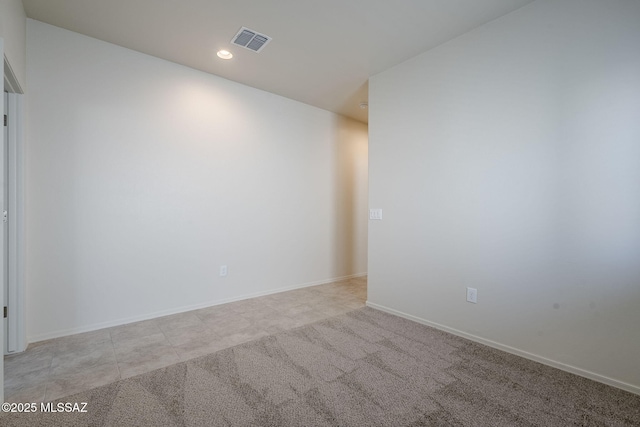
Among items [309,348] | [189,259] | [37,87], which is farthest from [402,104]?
[37,87]

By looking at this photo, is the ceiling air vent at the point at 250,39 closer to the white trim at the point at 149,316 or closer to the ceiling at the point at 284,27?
the ceiling at the point at 284,27

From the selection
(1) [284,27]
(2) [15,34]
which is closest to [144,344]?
(2) [15,34]

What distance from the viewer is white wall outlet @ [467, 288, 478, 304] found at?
8.02ft

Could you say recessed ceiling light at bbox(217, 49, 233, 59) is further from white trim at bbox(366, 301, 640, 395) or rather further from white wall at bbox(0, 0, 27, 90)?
white trim at bbox(366, 301, 640, 395)

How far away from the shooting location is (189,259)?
Answer: 3172mm

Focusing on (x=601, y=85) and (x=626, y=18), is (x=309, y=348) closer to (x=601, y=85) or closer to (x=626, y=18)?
(x=601, y=85)

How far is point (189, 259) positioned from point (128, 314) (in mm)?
743

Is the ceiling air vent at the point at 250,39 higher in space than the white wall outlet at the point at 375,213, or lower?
higher

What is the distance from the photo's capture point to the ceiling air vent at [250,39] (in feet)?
8.28

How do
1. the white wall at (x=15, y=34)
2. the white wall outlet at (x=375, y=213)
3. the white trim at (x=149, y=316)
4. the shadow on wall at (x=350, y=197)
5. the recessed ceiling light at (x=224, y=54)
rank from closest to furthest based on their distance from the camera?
the white wall at (x=15, y=34), the white trim at (x=149, y=316), the recessed ceiling light at (x=224, y=54), the white wall outlet at (x=375, y=213), the shadow on wall at (x=350, y=197)

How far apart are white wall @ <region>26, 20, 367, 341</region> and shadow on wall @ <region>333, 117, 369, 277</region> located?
1.92 feet

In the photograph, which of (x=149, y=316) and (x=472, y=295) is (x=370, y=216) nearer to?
(x=472, y=295)

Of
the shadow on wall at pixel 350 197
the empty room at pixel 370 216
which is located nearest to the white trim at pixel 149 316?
the empty room at pixel 370 216

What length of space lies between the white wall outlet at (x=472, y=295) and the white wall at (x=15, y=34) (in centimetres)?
367
